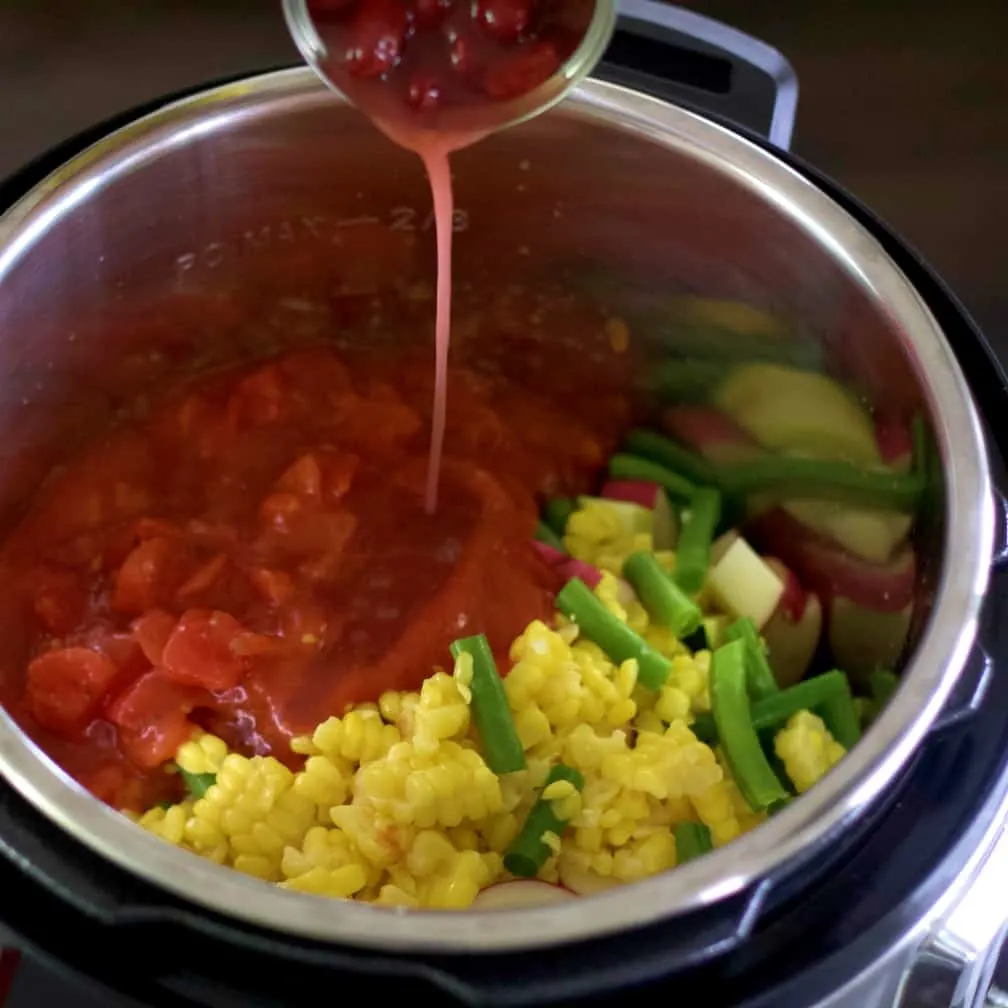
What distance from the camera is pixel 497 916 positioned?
611 mm

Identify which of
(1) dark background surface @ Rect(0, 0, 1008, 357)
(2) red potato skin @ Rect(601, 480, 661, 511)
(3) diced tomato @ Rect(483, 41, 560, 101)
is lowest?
(2) red potato skin @ Rect(601, 480, 661, 511)

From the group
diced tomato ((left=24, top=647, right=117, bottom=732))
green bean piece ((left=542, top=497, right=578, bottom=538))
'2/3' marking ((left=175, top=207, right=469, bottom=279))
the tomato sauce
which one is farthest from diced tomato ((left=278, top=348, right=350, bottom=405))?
diced tomato ((left=24, top=647, right=117, bottom=732))

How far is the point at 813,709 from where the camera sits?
103 centimetres

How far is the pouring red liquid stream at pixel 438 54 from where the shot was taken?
2.81 feet

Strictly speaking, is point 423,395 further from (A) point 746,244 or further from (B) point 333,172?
(A) point 746,244

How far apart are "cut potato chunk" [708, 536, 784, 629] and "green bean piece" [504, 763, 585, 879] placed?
253mm

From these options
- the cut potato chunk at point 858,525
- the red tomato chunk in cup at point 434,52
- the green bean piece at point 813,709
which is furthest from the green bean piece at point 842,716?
the red tomato chunk in cup at point 434,52

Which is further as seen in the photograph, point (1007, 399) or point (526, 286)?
point (526, 286)

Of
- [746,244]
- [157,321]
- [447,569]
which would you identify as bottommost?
[447,569]

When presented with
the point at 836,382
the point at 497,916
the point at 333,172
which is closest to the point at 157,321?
the point at 333,172

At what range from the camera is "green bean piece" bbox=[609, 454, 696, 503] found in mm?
1188

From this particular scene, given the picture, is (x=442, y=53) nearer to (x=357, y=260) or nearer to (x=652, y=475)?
(x=357, y=260)

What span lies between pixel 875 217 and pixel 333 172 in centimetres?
45

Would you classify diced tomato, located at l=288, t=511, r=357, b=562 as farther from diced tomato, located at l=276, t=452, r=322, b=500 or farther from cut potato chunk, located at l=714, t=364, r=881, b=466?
cut potato chunk, located at l=714, t=364, r=881, b=466
